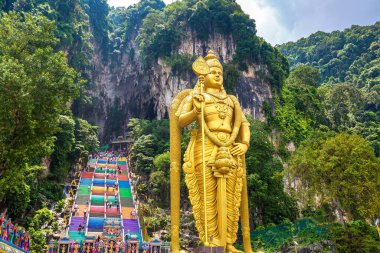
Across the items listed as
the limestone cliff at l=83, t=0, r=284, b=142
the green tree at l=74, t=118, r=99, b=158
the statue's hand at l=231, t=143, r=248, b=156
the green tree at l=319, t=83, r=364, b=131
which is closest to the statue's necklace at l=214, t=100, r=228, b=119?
the statue's hand at l=231, t=143, r=248, b=156

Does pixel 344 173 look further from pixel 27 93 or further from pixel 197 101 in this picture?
pixel 27 93

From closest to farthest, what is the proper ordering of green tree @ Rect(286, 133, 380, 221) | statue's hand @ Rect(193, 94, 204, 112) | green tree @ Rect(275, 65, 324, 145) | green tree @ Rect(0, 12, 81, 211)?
statue's hand @ Rect(193, 94, 204, 112), green tree @ Rect(0, 12, 81, 211), green tree @ Rect(286, 133, 380, 221), green tree @ Rect(275, 65, 324, 145)

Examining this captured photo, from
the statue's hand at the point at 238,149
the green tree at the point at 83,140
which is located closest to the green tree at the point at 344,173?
the statue's hand at the point at 238,149

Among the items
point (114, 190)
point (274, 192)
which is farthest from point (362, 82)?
point (114, 190)

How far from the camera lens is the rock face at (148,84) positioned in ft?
77.6

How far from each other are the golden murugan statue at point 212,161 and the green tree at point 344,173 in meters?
6.20

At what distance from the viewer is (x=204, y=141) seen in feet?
18.5

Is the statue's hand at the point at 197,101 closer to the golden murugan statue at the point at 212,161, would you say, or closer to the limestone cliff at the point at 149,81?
the golden murugan statue at the point at 212,161

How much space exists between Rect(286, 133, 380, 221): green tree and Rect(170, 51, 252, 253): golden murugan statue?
6201 millimetres

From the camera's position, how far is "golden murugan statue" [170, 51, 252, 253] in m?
5.45

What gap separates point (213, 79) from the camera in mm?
6320

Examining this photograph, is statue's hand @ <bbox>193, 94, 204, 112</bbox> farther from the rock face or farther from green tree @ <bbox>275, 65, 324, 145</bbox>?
the rock face

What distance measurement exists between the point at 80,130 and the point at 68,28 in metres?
7.49

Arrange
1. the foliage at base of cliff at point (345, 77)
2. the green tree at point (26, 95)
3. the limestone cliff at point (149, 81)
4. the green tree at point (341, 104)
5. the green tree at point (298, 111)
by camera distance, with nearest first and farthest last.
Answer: the green tree at point (26, 95) → the green tree at point (298, 111) → the limestone cliff at point (149, 81) → the foliage at base of cliff at point (345, 77) → the green tree at point (341, 104)
